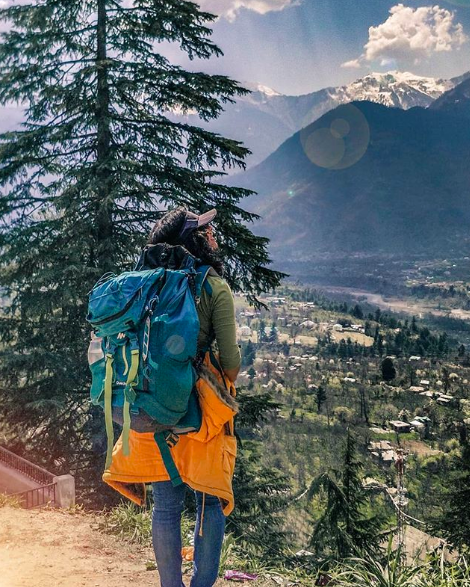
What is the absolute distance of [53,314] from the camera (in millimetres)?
7422

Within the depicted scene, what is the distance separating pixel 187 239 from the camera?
80.5 inches

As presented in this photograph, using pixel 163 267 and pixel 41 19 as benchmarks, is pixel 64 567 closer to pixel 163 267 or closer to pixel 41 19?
pixel 163 267

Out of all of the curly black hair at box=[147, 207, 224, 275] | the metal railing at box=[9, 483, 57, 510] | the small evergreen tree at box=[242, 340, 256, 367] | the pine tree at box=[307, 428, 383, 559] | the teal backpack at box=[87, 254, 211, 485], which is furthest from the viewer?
the small evergreen tree at box=[242, 340, 256, 367]

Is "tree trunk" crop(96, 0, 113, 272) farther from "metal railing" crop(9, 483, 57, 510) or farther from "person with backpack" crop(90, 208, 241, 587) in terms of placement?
"person with backpack" crop(90, 208, 241, 587)

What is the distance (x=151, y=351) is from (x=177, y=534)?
764 millimetres

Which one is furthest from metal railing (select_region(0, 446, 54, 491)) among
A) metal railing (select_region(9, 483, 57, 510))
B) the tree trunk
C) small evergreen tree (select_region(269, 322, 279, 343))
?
small evergreen tree (select_region(269, 322, 279, 343))

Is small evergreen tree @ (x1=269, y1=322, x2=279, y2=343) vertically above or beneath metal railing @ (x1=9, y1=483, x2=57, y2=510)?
beneath

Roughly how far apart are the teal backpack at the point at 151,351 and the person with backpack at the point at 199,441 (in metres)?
0.03

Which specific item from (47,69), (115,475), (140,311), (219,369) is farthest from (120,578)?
(47,69)

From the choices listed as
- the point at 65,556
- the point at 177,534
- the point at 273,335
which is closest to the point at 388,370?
the point at 273,335

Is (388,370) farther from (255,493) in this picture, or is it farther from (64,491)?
(64,491)

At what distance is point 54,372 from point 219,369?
18.8 ft

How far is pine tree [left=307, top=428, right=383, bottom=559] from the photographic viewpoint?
8484 mm

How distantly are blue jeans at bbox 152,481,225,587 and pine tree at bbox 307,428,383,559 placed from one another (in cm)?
546
